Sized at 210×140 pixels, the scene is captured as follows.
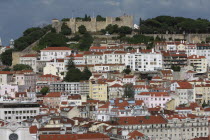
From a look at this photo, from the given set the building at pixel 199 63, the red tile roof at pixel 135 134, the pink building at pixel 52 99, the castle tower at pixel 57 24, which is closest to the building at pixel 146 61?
the building at pixel 199 63

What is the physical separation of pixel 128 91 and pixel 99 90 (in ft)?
9.62

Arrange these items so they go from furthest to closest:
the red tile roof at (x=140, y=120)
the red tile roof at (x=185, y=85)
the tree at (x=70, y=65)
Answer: the tree at (x=70, y=65)
the red tile roof at (x=185, y=85)
the red tile roof at (x=140, y=120)

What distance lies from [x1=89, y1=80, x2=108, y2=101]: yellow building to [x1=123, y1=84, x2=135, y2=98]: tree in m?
2.02

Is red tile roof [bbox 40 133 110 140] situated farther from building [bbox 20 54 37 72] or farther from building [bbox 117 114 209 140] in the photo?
building [bbox 20 54 37 72]

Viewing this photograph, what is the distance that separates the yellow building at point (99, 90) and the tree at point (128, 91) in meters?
2.02

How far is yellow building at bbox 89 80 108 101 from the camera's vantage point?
8050 centimetres

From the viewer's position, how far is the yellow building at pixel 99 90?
8050 centimetres

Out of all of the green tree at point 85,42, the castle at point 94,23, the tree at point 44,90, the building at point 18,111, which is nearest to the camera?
the building at point 18,111

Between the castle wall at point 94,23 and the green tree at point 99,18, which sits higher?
the green tree at point 99,18

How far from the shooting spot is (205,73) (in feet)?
292

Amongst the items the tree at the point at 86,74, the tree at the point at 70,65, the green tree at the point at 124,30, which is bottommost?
the tree at the point at 86,74

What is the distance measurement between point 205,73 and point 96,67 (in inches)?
461

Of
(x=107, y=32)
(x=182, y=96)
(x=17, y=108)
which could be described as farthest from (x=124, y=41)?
(x=17, y=108)

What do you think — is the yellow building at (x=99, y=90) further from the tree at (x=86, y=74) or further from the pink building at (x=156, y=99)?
the pink building at (x=156, y=99)
